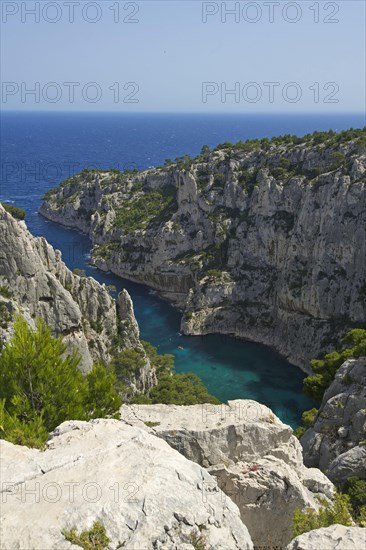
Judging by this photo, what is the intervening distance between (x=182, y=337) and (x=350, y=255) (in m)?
26.8

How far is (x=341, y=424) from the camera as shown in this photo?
110ft

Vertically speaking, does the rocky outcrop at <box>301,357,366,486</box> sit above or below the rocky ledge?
below

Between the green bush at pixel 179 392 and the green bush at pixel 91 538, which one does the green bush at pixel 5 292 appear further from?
the green bush at pixel 91 538

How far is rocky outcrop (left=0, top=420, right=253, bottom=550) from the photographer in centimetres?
1079

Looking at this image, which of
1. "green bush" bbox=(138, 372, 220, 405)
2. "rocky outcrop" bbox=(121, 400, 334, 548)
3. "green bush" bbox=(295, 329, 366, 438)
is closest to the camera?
"rocky outcrop" bbox=(121, 400, 334, 548)

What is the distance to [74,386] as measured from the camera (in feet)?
66.3

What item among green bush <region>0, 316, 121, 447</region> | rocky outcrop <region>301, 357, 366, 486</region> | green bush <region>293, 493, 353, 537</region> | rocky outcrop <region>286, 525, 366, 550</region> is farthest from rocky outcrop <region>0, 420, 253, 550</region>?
rocky outcrop <region>301, 357, 366, 486</region>

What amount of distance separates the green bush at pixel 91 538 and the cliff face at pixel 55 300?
101ft

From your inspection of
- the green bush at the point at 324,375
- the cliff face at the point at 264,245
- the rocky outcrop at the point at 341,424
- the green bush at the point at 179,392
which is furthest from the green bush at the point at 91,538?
the cliff face at the point at 264,245

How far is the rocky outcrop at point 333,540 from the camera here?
1140 cm

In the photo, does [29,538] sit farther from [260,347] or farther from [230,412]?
[260,347]

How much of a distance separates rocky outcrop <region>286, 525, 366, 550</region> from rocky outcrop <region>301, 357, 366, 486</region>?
1663 cm

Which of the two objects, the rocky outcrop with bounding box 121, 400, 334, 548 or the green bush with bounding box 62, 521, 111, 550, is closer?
the green bush with bounding box 62, 521, 111, 550

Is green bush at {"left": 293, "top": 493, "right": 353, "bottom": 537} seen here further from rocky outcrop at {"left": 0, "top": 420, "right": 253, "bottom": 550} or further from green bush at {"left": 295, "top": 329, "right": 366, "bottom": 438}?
green bush at {"left": 295, "top": 329, "right": 366, "bottom": 438}
